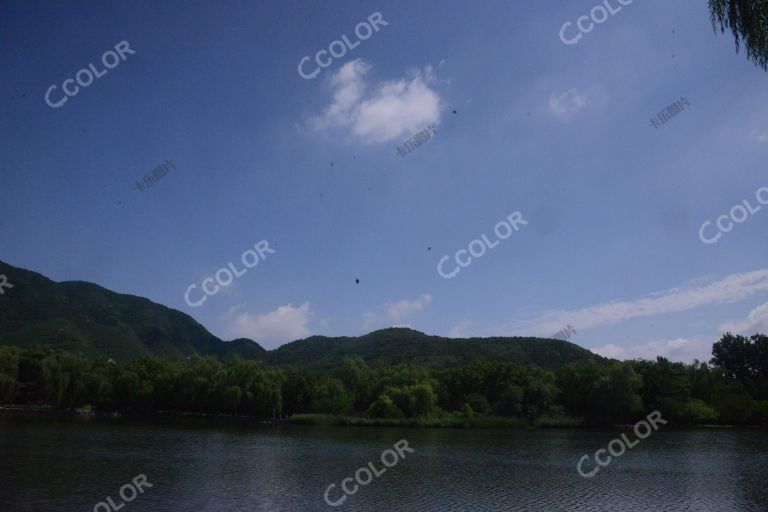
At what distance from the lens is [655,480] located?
26.3 meters

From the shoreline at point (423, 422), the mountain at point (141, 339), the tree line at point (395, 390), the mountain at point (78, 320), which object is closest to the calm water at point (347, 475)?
the shoreline at point (423, 422)

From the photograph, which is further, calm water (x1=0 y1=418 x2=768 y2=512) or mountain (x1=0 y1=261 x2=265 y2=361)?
mountain (x1=0 y1=261 x2=265 y2=361)

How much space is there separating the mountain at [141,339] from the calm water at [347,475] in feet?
228

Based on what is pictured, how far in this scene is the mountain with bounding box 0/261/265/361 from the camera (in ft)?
340

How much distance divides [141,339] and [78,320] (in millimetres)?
Answer: 33314

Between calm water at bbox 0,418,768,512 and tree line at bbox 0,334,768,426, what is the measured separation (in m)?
29.1

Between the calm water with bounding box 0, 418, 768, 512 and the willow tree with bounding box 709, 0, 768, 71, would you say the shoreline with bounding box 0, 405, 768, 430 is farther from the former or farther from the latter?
the willow tree with bounding box 709, 0, 768, 71

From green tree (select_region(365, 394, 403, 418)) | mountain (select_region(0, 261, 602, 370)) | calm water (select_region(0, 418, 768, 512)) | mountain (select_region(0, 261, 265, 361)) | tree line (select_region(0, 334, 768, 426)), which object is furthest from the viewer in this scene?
mountain (select_region(0, 261, 602, 370))

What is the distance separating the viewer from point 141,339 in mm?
147625

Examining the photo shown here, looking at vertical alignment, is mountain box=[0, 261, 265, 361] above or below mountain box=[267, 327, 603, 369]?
above

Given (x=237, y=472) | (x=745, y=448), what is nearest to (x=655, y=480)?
(x=237, y=472)

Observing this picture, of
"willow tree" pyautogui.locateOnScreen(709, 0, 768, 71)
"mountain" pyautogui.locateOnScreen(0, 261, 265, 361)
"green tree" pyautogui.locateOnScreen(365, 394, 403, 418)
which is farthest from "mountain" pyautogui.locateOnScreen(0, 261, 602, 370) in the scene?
"willow tree" pyautogui.locateOnScreen(709, 0, 768, 71)

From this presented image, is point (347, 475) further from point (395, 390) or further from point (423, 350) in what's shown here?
point (423, 350)

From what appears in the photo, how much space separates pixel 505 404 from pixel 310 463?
46624mm
